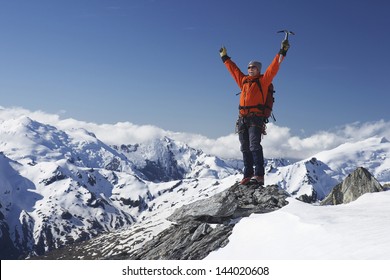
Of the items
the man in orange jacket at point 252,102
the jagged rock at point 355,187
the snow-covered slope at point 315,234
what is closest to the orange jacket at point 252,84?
the man in orange jacket at point 252,102

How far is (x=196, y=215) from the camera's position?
61.6 ft

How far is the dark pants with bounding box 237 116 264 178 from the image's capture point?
1814cm

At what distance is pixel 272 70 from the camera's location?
17.0 meters

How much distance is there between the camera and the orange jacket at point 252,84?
1700 cm

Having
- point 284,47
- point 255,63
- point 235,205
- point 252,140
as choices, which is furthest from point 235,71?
point 235,205

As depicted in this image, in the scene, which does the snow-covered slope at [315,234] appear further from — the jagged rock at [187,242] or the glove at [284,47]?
the glove at [284,47]

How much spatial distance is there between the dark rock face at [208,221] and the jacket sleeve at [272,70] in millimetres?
5415

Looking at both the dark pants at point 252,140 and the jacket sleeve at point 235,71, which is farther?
the jacket sleeve at point 235,71

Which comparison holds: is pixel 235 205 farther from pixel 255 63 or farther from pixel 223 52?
pixel 223 52

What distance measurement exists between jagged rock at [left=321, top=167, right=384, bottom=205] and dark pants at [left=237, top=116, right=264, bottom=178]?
600 centimetres

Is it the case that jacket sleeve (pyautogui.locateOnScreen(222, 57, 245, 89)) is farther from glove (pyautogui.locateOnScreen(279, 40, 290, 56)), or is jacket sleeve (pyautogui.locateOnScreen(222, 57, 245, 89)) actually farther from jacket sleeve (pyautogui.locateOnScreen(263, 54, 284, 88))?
glove (pyautogui.locateOnScreen(279, 40, 290, 56))

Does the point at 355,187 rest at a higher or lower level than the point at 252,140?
lower

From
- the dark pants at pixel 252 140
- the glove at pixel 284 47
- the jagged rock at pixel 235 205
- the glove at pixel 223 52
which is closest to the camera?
the glove at pixel 284 47

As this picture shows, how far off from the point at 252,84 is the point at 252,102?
0.81m
